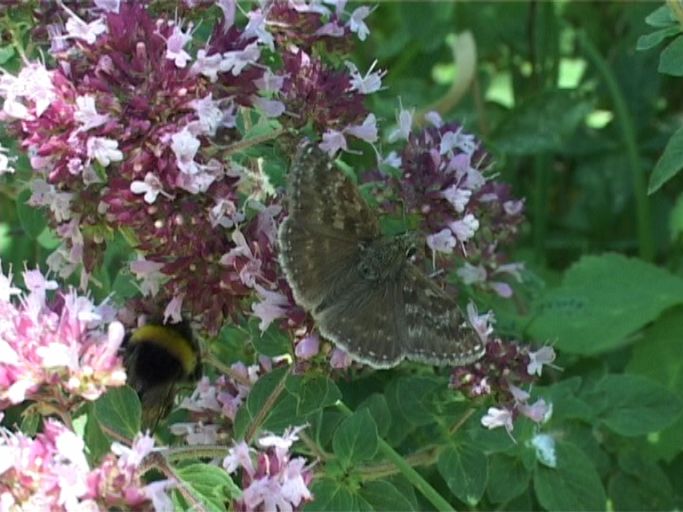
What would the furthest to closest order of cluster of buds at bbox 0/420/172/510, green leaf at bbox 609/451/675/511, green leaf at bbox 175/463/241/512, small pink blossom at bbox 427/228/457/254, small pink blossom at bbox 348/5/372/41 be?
green leaf at bbox 609/451/675/511 → small pink blossom at bbox 348/5/372/41 → small pink blossom at bbox 427/228/457/254 → green leaf at bbox 175/463/241/512 → cluster of buds at bbox 0/420/172/510

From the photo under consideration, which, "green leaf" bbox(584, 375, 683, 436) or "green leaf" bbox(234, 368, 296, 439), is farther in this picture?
"green leaf" bbox(584, 375, 683, 436)

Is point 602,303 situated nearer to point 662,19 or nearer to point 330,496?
point 662,19

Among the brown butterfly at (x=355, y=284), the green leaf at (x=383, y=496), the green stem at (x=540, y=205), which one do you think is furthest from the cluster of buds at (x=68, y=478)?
the green stem at (x=540, y=205)

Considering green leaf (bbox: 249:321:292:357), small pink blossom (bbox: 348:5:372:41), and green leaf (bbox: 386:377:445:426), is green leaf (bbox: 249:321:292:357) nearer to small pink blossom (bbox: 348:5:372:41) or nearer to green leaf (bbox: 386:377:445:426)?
A: green leaf (bbox: 386:377:445:426)

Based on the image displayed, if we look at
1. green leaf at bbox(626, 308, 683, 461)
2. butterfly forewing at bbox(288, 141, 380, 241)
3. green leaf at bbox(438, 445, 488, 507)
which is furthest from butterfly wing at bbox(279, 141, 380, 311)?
green leaf at bbox(626, 308, 683, 461)

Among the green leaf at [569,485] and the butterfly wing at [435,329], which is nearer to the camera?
the butterfly wing at [435,329]

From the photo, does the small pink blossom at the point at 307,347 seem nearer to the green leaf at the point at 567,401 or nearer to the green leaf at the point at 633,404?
the green leaf at the point at 567,401

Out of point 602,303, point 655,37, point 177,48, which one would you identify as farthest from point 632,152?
point 177,48
